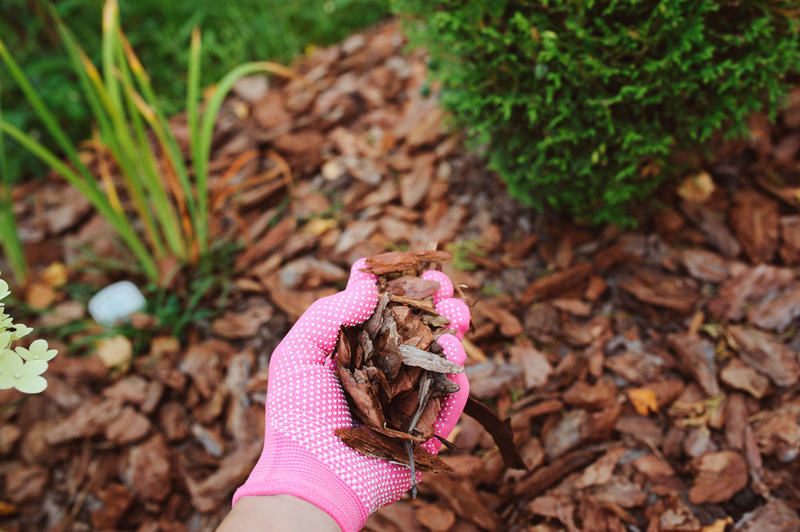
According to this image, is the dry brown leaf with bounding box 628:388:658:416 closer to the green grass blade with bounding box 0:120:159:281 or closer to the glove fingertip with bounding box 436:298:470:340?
the glove fingertip with bounding box 436:298:470:340

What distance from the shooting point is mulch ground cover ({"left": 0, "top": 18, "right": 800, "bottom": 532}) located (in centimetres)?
172

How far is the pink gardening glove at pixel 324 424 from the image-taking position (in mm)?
1177

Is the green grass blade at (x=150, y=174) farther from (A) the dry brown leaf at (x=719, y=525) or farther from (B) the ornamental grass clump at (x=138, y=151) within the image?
(A) the dry brown leaf at (x=719, y=525)

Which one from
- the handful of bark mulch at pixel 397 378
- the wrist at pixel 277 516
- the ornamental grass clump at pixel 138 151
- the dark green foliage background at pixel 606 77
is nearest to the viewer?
the wrist at pixel 277 516

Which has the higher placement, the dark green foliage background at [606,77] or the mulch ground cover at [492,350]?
the dark green foliage background at [606,77]

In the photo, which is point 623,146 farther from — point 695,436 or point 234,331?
point 234,331

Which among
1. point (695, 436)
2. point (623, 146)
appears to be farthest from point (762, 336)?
point (623, 146)

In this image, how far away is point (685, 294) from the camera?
202 cm

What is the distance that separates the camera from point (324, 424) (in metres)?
1.30

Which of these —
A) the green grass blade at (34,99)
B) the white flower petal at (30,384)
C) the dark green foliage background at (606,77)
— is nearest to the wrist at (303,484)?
the white flower petal at (30,384)

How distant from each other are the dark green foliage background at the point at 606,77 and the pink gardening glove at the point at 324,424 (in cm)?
80

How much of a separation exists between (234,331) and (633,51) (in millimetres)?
1891

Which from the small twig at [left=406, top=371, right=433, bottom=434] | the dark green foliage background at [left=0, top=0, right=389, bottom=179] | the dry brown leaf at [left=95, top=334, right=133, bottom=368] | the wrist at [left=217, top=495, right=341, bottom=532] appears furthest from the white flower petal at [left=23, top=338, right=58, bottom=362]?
the dark green foliage background at [left=0, top=0, right=389, bottom=179]

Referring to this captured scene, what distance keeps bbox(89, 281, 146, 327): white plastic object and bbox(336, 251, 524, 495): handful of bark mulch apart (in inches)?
55.5
